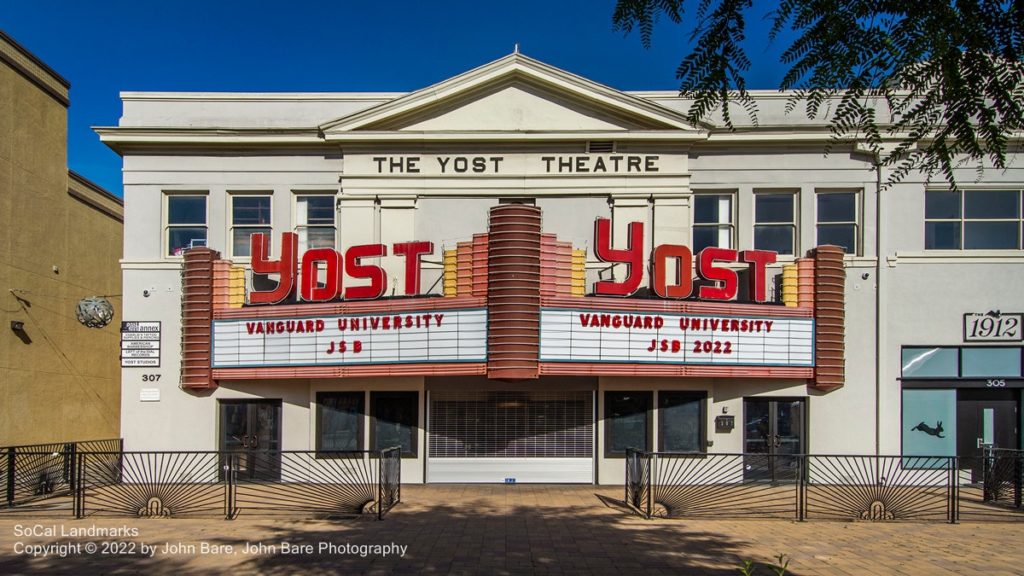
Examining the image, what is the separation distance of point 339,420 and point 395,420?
4.32 feet

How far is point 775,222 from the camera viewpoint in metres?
17.9

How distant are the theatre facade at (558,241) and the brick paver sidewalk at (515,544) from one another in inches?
145

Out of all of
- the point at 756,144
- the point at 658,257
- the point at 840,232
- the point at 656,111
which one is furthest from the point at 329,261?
the point at 840,232

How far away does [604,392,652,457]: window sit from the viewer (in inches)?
683

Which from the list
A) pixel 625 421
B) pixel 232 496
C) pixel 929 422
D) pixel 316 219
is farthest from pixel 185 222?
pixel 929 422

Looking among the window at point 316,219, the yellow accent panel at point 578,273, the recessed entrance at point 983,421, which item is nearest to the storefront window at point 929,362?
the recessed entrance at point 983,421

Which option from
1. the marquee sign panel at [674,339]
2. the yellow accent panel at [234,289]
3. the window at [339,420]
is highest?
the yellow accent panel at [234,289]

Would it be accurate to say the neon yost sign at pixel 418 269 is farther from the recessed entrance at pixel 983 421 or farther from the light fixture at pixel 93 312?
the recessed entrance at pixel 983 421

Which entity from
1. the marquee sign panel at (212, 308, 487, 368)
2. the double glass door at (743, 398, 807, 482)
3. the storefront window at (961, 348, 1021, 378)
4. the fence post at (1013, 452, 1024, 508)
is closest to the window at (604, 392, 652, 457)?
the double glass door at (743, 398, 807, 482)

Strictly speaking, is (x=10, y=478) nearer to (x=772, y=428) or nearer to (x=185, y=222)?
(x=185, y=222)

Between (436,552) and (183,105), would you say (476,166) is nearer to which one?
(183,105)

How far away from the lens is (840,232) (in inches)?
701

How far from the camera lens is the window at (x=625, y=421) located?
57.0 feet

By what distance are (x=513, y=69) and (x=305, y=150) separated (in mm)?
5299
